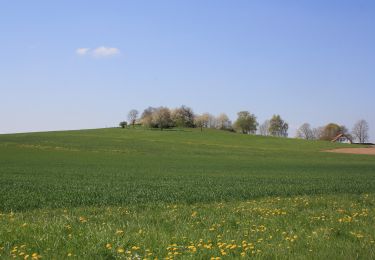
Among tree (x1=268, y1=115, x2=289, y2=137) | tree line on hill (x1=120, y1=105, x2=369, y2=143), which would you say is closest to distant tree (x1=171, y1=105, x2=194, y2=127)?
tree line on hill (x1=120, y1=105, x2=369, y2=143)

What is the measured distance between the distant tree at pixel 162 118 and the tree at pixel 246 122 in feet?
112

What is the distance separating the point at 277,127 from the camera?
191875 millimetres

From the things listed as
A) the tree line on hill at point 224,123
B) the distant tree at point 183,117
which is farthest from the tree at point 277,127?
the distant tree at point 183,117

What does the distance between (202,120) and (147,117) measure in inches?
1229

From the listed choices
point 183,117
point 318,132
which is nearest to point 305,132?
point 318,132

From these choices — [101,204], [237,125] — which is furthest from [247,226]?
[237,125]

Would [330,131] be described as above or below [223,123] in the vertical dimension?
below

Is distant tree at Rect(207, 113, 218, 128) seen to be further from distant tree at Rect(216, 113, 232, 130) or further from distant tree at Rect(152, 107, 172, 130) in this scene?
distant tree at Rect(152, 107, 172, 130)

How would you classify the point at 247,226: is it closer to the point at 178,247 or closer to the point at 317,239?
the point at 317,239

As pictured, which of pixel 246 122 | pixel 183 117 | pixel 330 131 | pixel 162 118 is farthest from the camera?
pixel 330 131

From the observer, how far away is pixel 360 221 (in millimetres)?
10727

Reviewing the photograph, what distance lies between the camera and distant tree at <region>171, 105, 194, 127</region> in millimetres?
159375

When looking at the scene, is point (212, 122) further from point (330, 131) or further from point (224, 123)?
point (330, 131)

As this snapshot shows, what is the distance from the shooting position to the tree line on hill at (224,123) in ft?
508
